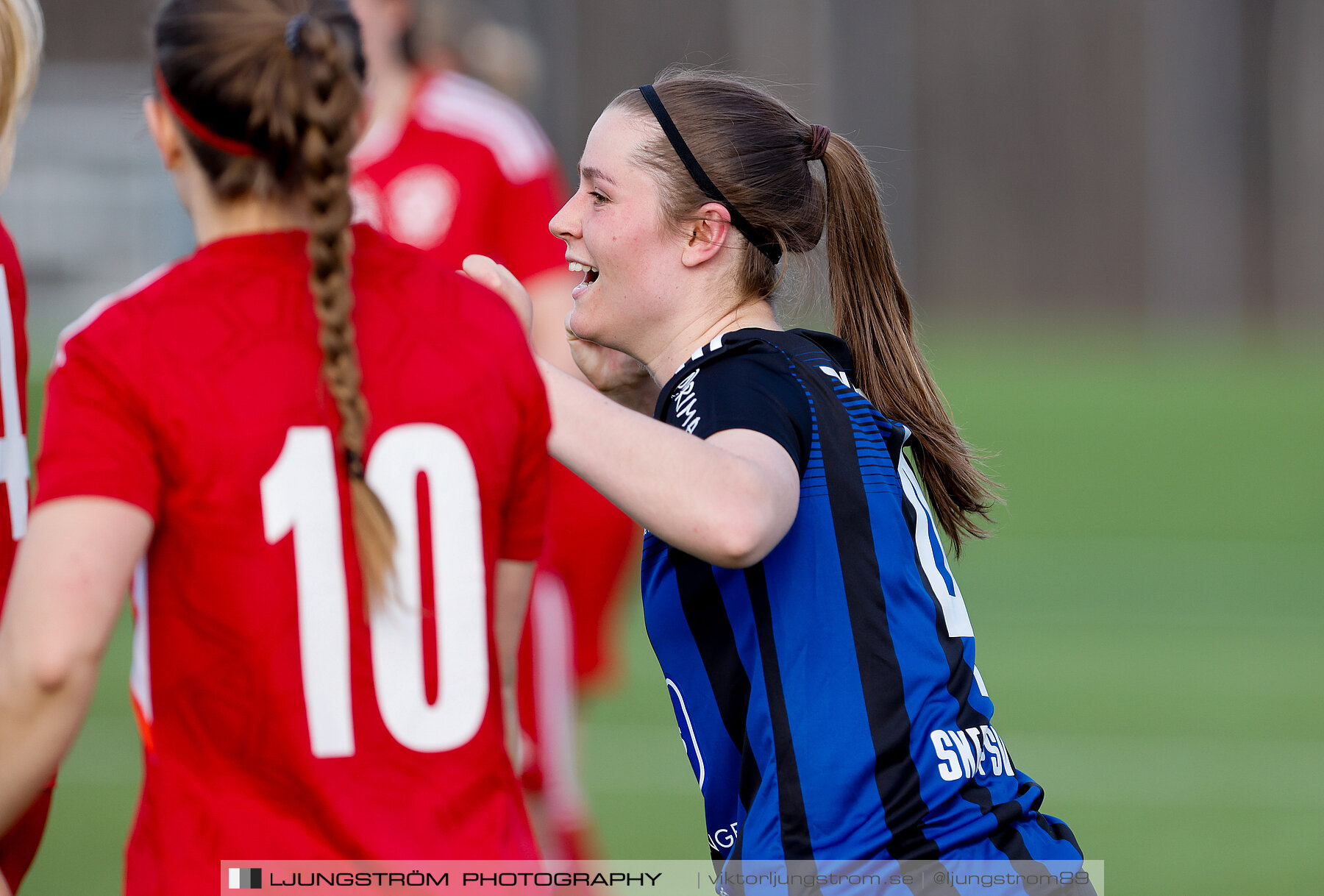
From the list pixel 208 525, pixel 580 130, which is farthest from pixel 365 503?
pixel 580 130

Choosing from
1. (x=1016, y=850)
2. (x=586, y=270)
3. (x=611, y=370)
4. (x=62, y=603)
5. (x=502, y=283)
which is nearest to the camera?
(x=62, y=603)

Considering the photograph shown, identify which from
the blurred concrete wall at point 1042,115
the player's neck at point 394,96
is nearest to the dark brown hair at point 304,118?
the player's neck at point 394,96

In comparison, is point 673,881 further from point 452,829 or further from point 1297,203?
point 1297,203

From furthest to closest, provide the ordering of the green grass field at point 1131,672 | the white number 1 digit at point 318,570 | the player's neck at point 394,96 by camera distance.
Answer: the green grass field at point 1131,672
the player's neck at point 394,96
the white number 1 digit at point 318,570

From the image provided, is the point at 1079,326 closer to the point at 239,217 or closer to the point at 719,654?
the point at 719,654

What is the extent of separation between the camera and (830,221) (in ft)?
7.83

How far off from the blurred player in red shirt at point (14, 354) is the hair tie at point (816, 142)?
1148 mm

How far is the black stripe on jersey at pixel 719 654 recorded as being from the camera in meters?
2.04

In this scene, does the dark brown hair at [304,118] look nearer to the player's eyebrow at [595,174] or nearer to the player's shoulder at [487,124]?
the player's eyebrow at [595,174]

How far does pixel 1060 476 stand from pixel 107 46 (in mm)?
11887

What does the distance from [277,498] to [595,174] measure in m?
0.91

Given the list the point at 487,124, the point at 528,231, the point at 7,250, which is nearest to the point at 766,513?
the point at 7,250

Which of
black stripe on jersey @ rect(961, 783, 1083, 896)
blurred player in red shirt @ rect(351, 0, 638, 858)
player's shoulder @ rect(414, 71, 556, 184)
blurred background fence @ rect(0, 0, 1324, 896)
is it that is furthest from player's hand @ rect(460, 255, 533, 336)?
blurred background fence @ rect(0, 0, 1324, 896)

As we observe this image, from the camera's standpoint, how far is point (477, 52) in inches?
211
